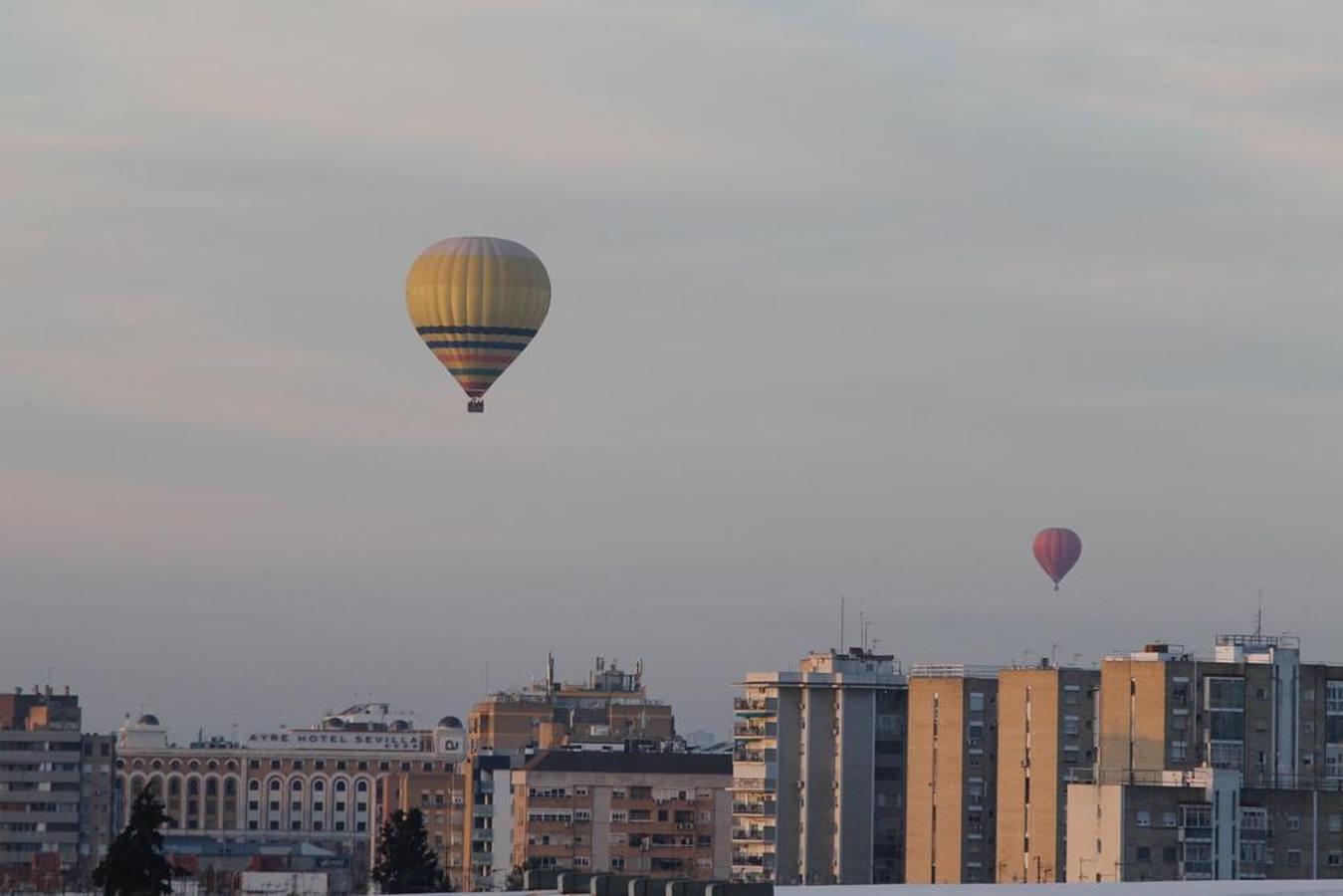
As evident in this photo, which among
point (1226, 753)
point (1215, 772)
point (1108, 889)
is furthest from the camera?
point (1226, 753)

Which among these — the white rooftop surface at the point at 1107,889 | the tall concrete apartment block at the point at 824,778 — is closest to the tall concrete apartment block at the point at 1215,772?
the tall concrete apartment block at the point at 824,778

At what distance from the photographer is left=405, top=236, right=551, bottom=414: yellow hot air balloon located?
129 m

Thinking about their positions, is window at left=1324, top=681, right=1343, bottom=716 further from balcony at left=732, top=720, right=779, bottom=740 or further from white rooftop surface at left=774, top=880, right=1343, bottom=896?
white rooftop surface at left=774, top=880, right=1343, bottom=896

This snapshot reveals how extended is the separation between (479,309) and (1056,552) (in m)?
47.5

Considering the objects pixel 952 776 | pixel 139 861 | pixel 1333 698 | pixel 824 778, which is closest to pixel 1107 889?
pixel 139 861

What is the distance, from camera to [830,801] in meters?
172

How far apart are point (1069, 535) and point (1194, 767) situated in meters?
26.5

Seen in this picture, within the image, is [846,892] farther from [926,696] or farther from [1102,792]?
[926,696]

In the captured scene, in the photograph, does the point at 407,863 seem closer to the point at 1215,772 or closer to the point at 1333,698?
the point at 1215,772

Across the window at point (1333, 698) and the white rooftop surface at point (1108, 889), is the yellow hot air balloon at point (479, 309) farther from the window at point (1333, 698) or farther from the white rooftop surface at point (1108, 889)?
the white rooftop surface at point (1108, 889)

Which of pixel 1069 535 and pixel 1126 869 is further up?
pixel 1069 535

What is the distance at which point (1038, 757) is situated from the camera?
15250 cm

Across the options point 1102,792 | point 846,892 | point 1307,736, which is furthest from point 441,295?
point 846,892

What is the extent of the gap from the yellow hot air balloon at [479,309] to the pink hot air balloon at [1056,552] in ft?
145
